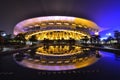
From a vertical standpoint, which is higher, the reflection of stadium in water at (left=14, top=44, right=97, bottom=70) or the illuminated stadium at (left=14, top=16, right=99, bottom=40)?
the illuminated stadium at (left=14, top=16, right=99, bottom=40)

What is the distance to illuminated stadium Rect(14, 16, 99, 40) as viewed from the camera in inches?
2133

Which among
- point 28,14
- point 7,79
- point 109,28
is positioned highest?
point 28,14

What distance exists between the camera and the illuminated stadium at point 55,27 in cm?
5419

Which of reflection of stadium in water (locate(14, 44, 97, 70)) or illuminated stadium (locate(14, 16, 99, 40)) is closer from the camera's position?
reflection of stadium in water (locate(14, 44, 97, 70))

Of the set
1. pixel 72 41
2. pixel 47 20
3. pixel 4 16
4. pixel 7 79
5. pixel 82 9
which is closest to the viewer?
pixel 7 79

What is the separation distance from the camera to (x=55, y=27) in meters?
56.9

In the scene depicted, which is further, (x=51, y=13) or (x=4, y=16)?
(x=51, y=13)

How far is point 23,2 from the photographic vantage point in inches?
1531

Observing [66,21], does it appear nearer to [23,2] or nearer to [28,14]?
[28,14]

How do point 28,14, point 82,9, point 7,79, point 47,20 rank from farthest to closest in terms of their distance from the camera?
point 47,20 < point 28,14 < point 82,9 < point 7,79

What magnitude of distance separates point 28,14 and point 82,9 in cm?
1319

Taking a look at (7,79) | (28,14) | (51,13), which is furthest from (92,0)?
(7,79)

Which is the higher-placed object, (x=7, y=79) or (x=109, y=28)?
(x=109, y=28)

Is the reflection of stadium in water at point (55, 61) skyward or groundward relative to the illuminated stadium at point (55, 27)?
groundward
